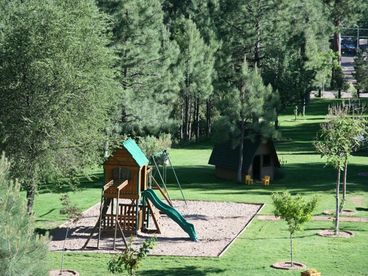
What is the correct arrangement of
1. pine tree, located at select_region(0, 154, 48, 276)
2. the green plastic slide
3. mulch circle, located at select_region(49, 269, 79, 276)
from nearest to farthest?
pine tree, located at select_region(0, 154, 48, 276)
mulch circle, located at select_region(49, 269, 79, 276)
the green plastic slide

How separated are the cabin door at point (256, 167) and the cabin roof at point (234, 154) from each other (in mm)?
573

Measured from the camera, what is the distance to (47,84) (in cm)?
2783

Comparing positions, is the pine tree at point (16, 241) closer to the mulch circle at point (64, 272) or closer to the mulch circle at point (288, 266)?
the mulch circle at point (64, 272)

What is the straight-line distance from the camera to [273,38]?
6725 cm

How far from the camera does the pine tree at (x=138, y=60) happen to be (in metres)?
48.2

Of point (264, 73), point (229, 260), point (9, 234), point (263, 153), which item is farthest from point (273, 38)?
point (9, 234)

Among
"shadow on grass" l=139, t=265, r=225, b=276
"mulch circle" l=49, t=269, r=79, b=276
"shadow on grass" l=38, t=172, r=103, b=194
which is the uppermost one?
"shadow on grass" l=38, t=172, r=103, b=194

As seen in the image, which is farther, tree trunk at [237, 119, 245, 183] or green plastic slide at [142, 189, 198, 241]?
tree trunk at [237, 119, 245, 183]

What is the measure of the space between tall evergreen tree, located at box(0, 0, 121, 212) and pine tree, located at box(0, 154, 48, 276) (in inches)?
528

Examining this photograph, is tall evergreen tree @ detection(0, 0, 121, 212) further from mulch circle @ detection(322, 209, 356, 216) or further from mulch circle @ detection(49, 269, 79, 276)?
mulch circle @ detection(322, 209, 356, 216)

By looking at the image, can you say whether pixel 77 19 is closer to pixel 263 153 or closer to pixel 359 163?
pixel 263 153

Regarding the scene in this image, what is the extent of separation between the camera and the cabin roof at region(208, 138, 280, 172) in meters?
43.7

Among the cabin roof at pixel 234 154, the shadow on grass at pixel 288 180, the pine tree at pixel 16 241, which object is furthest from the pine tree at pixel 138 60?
the pine tree at pixel 16 241

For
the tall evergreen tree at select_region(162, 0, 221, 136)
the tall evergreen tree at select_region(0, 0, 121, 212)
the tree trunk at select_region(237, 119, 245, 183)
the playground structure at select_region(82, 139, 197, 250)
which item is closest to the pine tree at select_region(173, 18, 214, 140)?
the tall evergreen tree at select_region(162, 0, 221, 136)
